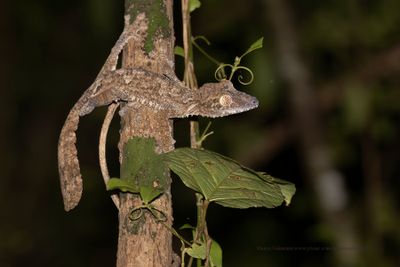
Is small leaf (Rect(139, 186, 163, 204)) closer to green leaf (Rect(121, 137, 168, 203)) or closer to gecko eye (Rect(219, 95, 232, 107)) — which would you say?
green leaf (Rect(121, 137, 168, 203))

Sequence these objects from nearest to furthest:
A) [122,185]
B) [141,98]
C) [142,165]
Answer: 1. [122,185]
2. [142,165]
3. [141,98]

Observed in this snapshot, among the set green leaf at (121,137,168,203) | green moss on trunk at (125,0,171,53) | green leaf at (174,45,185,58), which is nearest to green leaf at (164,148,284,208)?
green leaf at (121,137,168,203)

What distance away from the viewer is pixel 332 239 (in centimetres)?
462

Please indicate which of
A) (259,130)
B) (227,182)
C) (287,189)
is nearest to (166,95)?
(227,182)

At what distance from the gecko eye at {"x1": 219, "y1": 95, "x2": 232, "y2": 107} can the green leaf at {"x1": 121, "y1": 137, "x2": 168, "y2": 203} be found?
0.30 m

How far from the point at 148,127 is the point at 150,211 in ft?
0.73

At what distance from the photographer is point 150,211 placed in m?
1.67

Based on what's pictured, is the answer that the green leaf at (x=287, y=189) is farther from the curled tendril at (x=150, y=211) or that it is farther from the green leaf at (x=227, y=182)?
the curled tendril at (x=150, y=211)

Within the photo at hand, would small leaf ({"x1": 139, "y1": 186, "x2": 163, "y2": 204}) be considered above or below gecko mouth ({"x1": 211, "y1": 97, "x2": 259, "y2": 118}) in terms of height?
below

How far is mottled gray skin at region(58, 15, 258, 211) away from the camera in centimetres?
183

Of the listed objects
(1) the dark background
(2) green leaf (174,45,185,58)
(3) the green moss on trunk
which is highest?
(3) the green moss on trunk

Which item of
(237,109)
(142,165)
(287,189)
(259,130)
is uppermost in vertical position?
(237,109)

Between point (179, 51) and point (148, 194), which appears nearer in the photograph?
point (148, 194)

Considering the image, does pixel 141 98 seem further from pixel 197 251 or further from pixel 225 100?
pixel 197 251
